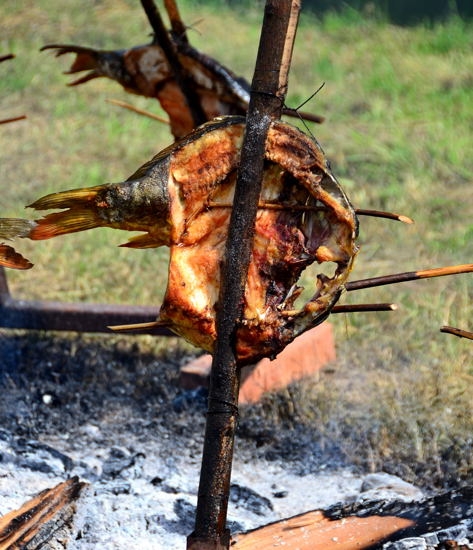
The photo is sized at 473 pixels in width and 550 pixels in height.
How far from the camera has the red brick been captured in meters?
3.19

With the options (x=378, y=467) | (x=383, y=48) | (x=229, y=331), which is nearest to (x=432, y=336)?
(x=378, y=467)

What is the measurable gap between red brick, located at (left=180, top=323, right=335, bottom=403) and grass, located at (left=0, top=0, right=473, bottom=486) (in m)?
0.07

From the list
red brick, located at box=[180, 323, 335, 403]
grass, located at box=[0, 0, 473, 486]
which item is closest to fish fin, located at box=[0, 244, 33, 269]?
grass, located at box=[0, 0, 473, 486]

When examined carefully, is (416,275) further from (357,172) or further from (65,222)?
(357,172)

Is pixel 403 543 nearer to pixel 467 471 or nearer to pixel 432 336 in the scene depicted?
pixel 467 471

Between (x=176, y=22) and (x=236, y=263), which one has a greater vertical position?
(x=176, y=22)

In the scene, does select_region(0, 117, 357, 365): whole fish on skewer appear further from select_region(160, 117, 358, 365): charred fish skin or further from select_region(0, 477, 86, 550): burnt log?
select_region(0, 477, 86, 550): burnt log

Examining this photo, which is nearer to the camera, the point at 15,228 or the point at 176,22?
the point at 15,228

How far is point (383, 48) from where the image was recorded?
26.6 ft

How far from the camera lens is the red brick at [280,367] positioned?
3.19 m

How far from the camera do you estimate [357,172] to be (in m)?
5.96

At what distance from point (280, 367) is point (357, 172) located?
2.95 metres

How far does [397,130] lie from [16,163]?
2.76 meters

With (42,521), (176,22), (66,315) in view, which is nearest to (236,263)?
(42,521)
